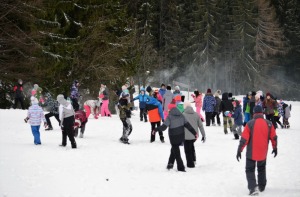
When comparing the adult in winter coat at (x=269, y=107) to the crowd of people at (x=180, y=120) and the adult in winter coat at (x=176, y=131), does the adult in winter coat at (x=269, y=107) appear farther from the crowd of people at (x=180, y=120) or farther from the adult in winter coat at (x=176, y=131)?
the adult in winter coat at (x=176, y=131)

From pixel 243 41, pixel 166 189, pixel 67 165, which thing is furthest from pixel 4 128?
pixel 243 41

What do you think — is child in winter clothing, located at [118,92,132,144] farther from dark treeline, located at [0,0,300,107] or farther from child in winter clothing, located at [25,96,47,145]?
dark treeline, located at [0,0,300,107]

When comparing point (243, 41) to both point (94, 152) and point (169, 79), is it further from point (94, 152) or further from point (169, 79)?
point (94, 152)

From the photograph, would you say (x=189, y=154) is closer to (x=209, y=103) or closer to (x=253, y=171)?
(x=253, y=171)

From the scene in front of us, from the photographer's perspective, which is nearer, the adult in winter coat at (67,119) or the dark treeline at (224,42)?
the adult in winter coat at (67,119)

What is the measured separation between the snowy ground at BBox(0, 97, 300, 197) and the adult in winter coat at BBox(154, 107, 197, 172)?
0.95ft

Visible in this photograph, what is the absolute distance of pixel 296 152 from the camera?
1411cm

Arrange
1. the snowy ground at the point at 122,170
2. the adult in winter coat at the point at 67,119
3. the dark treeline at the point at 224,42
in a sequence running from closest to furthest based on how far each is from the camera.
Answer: the snowy ground at the point at 122,170 < the adult in winter coat at the point at 67,119 < the dark treeline at the point at 224,42

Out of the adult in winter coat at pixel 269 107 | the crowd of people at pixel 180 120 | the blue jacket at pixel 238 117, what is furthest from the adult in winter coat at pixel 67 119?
the adult in winter coat at pixel 269 107

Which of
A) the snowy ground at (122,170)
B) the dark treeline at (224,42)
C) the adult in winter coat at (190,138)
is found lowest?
the snowy ground at (122,170)

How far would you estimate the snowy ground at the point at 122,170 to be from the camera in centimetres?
902

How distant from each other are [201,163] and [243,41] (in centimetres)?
5035

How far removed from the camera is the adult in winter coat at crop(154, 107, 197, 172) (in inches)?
435

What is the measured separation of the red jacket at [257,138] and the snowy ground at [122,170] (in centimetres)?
77
